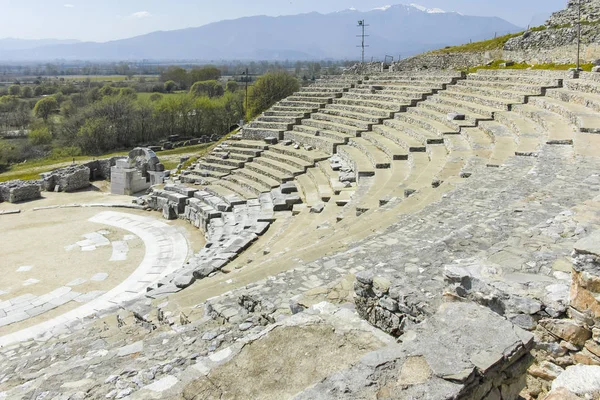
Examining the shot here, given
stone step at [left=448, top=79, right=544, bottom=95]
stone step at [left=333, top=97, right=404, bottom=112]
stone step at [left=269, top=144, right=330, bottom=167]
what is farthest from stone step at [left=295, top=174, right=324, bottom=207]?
stone step at [left=448, top=79, right=544, bottom=95]

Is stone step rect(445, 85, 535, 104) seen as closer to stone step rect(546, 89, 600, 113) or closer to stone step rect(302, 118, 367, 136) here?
stone step rect(546, 89, 600, 113)

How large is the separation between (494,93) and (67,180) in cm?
2182

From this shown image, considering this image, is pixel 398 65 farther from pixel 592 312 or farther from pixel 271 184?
pixel 592 312

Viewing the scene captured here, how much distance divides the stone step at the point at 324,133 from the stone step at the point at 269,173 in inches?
114

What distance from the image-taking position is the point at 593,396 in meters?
2.80

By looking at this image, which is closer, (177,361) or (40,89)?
(177,361)

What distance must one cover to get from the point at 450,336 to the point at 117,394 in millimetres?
2894

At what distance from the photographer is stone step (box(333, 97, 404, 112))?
2025cm

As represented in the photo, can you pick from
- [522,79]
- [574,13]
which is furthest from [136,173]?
[574,13]

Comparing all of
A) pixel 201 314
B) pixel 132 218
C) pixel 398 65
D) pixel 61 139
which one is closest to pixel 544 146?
pixel 201 314

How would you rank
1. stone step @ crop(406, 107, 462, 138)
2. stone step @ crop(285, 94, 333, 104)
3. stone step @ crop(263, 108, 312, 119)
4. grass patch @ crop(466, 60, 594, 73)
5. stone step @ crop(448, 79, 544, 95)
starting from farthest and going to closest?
stone step @ crop(285, 94, 333, 104)
stone step @ crop(263, 108, 312, 119)
grass patch @ crop(466, 60, 594, 73)
stone step @ crop(448, 79, 544, 95)
stone step @ crop(406, 107, 462, 138)

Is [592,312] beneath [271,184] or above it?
above

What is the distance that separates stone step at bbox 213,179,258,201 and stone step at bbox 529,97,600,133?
1022 centimetres

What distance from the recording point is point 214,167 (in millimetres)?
21141
